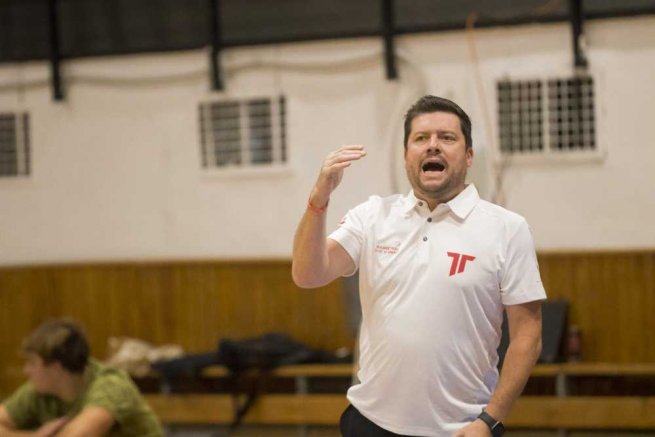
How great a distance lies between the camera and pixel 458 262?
265cm

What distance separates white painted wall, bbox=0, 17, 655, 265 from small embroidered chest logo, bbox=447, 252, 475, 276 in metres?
4.60

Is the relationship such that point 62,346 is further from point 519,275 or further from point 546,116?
point 546,116

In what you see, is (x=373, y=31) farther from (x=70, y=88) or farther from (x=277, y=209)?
(x=70, y=88)

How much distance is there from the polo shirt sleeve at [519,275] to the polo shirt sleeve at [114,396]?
1.70 meters

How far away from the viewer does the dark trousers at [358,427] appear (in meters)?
2.73

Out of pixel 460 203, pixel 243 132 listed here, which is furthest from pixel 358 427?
pixel 243 132

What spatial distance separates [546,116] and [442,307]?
15.9 feet

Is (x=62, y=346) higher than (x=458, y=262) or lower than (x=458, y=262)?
lower

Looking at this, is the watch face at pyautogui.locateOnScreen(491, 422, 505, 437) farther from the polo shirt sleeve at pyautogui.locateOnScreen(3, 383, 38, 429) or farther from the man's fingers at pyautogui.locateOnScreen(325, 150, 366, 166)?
the polo shirt sleeve at pyautogui.locateOnScreen(3, 383, 38, 429)

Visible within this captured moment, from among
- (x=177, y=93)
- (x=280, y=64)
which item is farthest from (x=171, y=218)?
(x=280, y=64)

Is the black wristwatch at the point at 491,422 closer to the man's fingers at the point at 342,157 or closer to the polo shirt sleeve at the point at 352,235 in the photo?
the polo shirt sleeve at the point at 352,235

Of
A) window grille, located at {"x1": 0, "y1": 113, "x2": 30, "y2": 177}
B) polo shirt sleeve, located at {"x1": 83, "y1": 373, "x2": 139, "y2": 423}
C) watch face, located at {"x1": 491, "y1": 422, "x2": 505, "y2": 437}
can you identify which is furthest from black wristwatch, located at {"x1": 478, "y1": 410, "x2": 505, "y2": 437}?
window grille, located at {"x1": 0, "y1": 113, "x2": 30, "y2": 177}

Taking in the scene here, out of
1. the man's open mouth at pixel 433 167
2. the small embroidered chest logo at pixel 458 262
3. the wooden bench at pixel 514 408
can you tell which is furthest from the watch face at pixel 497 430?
the wooden bench at pixel 514 408

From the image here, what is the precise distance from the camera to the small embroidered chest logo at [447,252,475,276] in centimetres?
264
